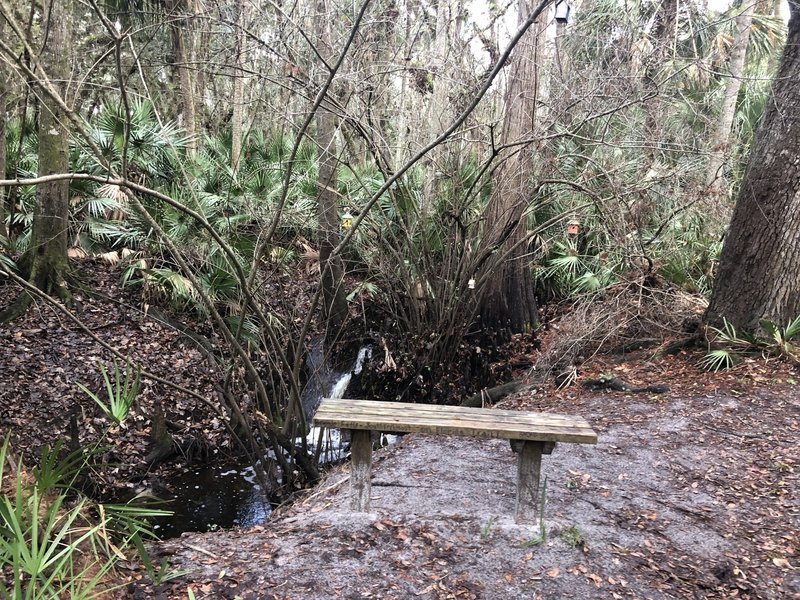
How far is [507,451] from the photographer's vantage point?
4.59 metres

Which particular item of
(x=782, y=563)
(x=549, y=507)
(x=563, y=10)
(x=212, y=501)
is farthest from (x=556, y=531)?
(x=563, y=10)

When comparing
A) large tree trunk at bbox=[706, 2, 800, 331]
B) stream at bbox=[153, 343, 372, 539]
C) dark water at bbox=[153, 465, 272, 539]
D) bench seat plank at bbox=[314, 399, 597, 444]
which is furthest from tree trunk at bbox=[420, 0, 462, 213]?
dark water at bbox=[153, 465, 272, 539]

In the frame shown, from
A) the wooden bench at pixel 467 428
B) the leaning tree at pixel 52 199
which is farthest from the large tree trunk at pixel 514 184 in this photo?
the leaning tree at pixel 52 199

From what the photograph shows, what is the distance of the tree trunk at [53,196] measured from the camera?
6.37 meters

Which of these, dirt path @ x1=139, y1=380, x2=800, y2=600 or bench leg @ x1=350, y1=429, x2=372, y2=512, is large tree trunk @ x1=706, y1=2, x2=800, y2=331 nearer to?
dirt path @ x1=139, y1=380, x2=800, y2=600

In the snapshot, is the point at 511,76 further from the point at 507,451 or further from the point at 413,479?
the point at 413,479

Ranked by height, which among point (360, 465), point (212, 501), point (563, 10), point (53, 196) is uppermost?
point (563, 10)

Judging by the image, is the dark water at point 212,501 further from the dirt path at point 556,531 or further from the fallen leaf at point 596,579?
the fallen leaf at point 596,579

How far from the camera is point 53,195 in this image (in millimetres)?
6621

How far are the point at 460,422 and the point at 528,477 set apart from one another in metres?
0.50

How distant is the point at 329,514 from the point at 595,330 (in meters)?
4.29

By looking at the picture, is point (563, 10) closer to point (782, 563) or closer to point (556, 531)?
point (556, 531)

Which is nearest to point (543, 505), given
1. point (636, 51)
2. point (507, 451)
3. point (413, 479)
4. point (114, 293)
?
point (413, 479)

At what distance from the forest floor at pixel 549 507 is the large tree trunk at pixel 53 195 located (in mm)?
800
